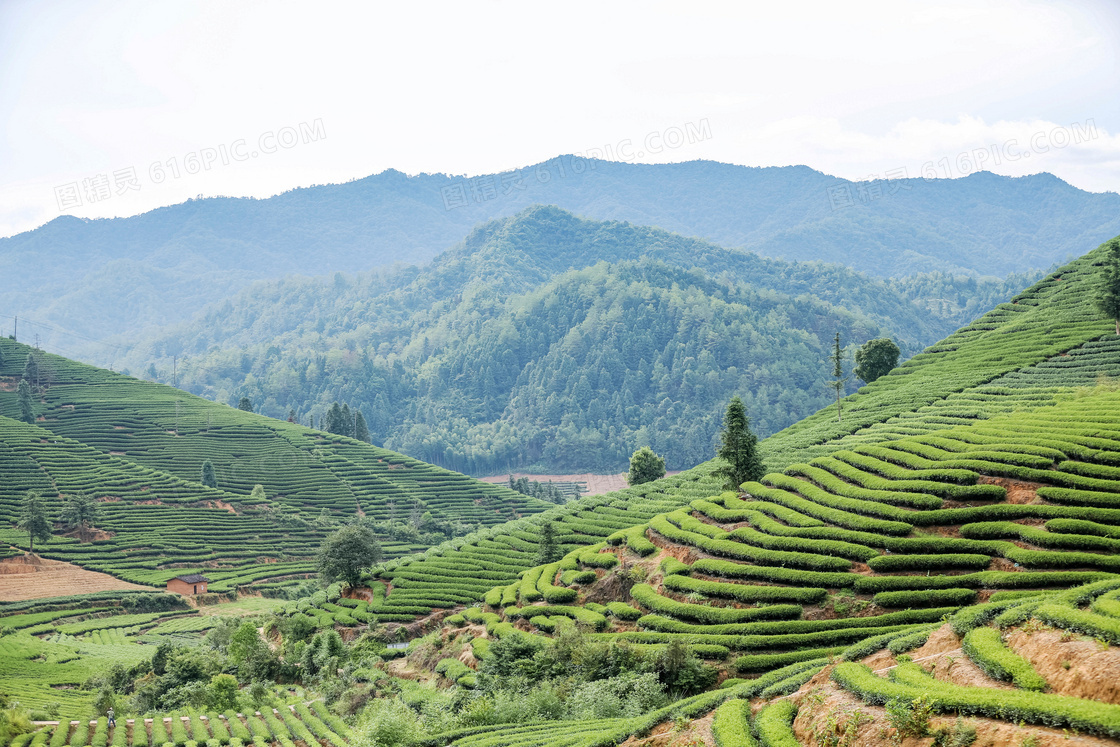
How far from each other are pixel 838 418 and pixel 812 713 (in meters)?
49.0

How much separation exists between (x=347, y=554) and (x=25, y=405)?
7600 cm

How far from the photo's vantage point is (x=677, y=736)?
19.7m

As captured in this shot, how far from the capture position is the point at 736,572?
32.5 meters

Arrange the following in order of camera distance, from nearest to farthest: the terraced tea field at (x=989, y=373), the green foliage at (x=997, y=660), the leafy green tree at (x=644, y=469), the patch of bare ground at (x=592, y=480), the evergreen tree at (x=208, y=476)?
the green foliage at (x=997, y=660) → the terraced tea field at (x=989, y=373) → the leafy green tree at (x=644, y=469) → the evergreen tree at (x=208, y=476) → the patch of bare ground at (x=592, y=480)

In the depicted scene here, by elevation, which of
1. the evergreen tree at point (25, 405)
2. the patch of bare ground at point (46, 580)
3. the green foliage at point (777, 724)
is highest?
the evergreen tree at point (25, 405)

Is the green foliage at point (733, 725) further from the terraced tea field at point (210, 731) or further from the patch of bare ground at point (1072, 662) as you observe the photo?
the terraced tea field at point (210, 731)

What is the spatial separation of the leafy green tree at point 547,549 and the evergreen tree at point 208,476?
61843 millimetres

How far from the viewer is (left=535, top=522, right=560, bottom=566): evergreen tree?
50.3m

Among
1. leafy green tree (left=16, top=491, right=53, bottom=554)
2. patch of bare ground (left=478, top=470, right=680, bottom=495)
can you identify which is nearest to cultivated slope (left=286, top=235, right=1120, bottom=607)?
leafy green tree (left=16, top=491, right=53, bottom=554)

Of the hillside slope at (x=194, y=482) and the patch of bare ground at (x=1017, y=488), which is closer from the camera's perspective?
the patch of bare ground at (x=1017, y=488)

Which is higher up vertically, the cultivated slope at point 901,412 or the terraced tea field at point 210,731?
the cultivated slope at point 901,412

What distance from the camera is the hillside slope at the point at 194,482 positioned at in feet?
270

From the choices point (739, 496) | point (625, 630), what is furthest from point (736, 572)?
point (739, 496)

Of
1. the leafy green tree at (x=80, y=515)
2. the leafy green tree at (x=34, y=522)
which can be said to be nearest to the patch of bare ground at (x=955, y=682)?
the leafy green tree at (x=34, y=522)
